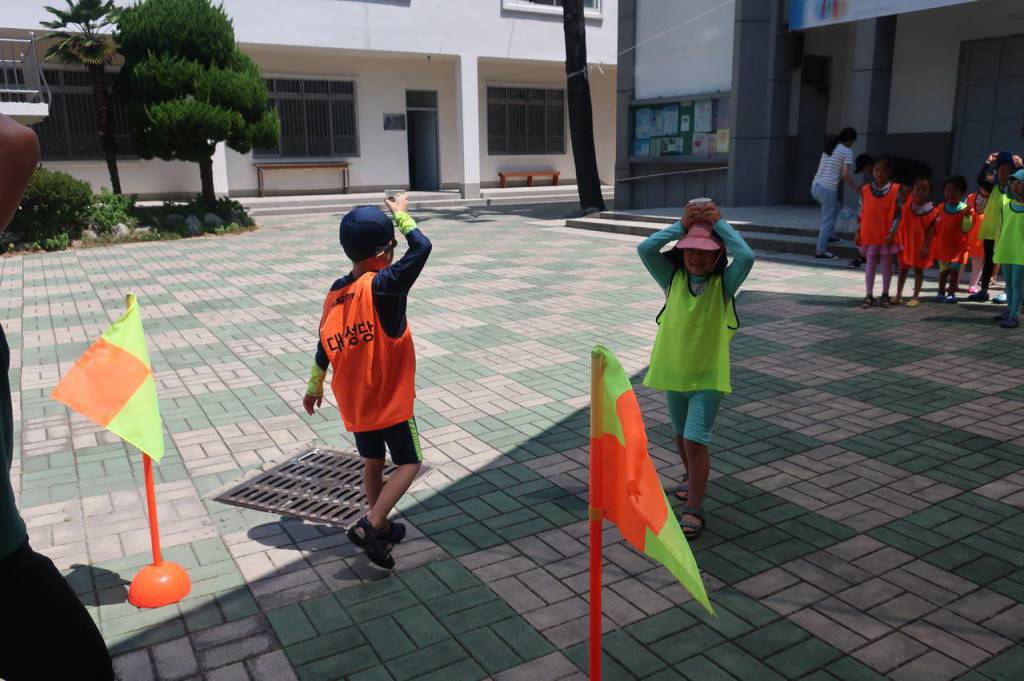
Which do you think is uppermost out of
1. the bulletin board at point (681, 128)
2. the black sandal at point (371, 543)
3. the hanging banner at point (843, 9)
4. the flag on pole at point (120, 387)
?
the hanging banner at point (843, 9)

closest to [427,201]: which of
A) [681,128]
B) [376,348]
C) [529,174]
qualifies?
[529,174]

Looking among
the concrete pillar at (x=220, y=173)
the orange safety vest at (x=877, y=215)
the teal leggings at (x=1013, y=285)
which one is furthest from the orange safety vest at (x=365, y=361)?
the concrete pillar at (x=220, y=173)

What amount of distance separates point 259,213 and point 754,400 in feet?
56.9

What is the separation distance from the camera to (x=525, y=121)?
2756 cm

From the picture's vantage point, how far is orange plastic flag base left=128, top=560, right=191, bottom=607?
349 cm

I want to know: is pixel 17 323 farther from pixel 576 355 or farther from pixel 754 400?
pixel 754 400

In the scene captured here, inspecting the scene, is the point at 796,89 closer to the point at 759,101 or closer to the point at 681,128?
the point at 759,101

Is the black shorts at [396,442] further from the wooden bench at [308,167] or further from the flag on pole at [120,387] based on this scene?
the wooden bench at [308,167]

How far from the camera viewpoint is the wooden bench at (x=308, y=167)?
23.2 metres

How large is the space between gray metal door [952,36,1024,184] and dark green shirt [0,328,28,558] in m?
16.2

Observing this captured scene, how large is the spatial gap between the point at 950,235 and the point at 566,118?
20688mm

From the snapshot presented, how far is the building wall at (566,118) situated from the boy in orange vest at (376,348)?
23.8m

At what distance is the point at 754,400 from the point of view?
20.1ft

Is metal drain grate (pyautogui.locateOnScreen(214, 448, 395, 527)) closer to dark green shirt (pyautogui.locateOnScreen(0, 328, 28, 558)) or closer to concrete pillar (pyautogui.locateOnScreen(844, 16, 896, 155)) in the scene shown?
dark green shirt (pyautogui.locateOnScreen(0, 328, 28, 558))
